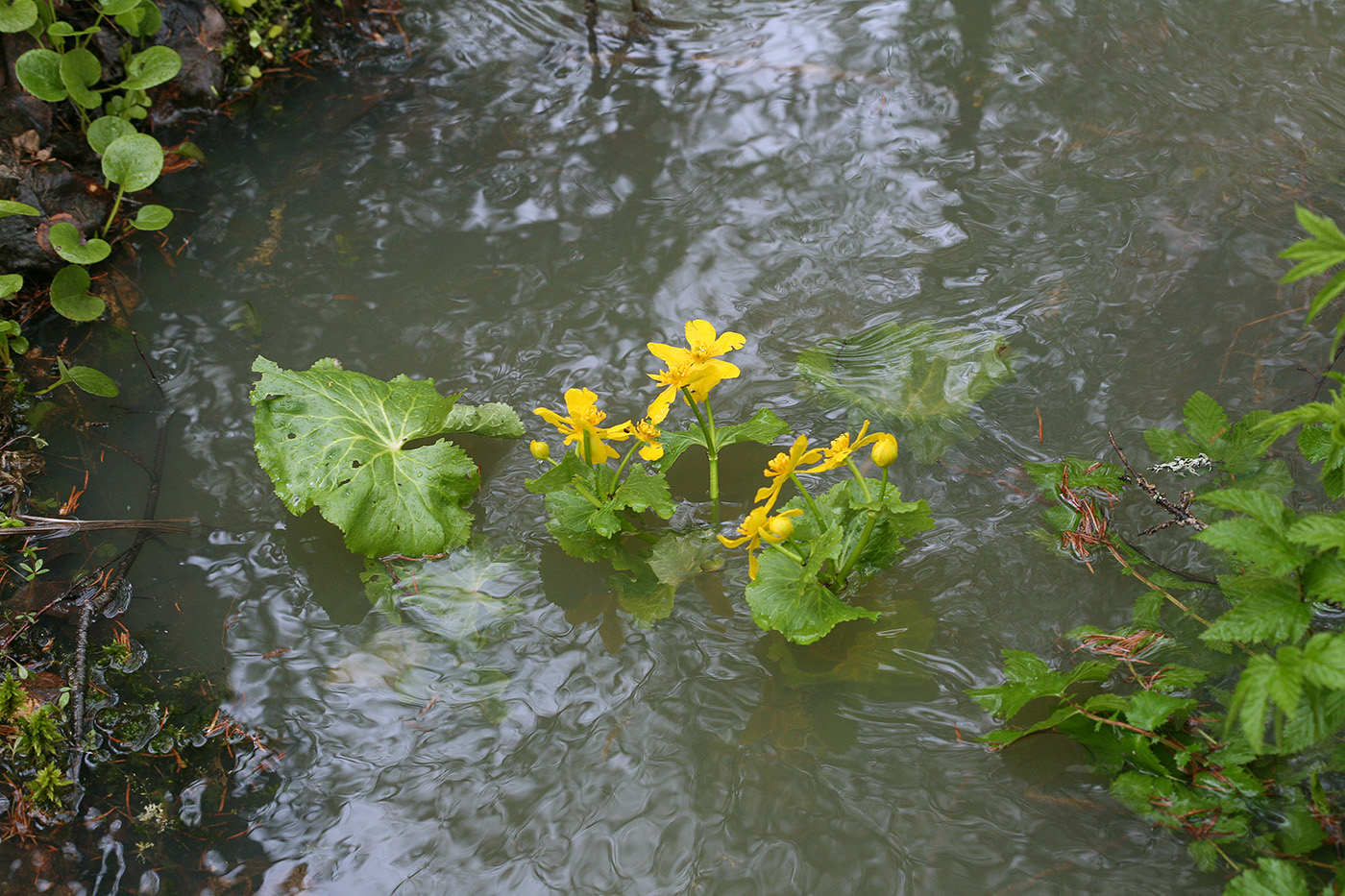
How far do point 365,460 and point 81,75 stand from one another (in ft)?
7.25

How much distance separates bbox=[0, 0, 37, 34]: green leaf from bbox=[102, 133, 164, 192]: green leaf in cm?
49

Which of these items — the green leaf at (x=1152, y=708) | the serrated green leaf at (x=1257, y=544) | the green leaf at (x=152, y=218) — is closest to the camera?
the serrated green leaf at (x=1257, y=544)

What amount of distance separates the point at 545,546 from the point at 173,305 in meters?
1.83

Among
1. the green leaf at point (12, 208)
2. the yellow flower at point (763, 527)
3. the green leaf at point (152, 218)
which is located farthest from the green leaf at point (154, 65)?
the yellow flower at point (763, 527)

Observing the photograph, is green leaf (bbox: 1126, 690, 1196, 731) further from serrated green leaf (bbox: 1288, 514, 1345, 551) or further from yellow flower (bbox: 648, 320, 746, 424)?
yellow flower (bbox: 648, 320, 746, 424)

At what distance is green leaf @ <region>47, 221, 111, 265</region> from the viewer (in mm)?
3053

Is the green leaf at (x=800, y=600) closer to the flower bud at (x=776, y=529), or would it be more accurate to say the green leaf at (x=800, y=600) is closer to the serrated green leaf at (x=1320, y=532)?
the flower bud at (x=776, y=529)

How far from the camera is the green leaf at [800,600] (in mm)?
2152

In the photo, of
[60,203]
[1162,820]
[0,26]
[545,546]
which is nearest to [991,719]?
[1162,820]

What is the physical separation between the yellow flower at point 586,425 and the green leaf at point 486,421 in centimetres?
40

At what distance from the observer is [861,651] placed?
2.35 m

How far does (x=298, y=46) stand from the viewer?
4.25m

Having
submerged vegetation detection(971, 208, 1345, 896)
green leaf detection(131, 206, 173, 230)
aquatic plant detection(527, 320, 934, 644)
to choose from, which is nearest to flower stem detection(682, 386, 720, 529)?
aquatic plant detection(527, 320, 934, 644)

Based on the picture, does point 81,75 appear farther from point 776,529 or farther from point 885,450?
point 885,450
